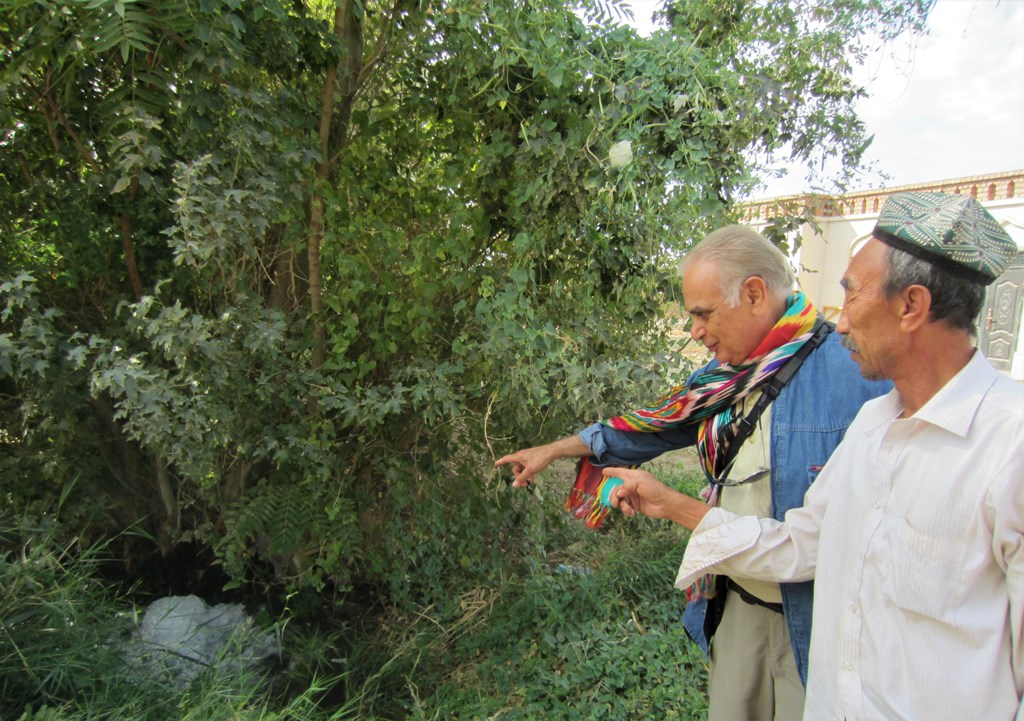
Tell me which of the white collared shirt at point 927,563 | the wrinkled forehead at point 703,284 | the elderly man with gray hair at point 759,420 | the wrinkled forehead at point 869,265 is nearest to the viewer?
the white collared shirt at point 927,563

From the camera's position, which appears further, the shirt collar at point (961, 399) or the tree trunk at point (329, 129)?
the tree trunk at point (329, 129)

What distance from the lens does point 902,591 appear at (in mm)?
1211

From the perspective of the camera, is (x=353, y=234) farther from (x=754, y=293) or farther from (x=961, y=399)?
(x=961, y=399)

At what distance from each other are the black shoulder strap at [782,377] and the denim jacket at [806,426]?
0.5 inches

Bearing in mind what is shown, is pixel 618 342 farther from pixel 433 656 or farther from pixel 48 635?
pixel 48 635

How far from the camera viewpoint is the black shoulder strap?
168cm

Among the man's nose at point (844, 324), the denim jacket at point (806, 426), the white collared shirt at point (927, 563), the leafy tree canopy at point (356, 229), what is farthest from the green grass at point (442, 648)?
the man's nose at point (844, 324)

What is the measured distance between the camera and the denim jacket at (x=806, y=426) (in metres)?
1.60

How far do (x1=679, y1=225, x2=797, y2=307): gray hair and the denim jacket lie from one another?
0.18 meters

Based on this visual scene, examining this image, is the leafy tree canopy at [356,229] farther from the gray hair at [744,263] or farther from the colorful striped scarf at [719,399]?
the gray hair at [744,263]

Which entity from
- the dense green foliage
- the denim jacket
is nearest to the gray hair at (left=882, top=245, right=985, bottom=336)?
the denim jacket

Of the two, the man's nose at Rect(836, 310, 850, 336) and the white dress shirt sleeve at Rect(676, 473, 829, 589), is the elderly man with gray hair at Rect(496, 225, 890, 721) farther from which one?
the man's nose at Rect(836, 310, 850, 336)

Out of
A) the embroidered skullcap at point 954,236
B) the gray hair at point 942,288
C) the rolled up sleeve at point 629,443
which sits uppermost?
the embroidered skullcap at point 954,236

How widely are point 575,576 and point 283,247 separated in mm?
2516
